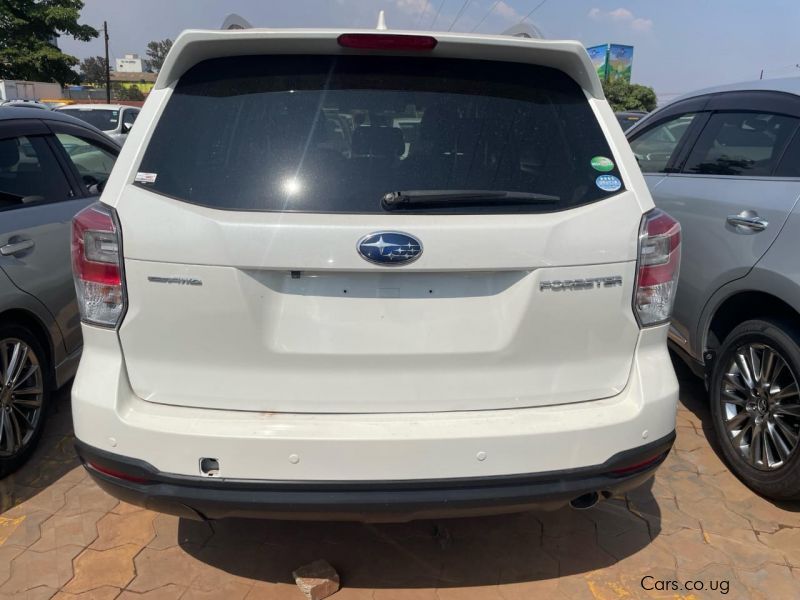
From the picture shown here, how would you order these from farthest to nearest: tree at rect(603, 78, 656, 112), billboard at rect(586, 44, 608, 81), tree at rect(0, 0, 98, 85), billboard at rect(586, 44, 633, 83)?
billboard at rect(586, 44, 633, 83) → billboard at rect(586, 44, 608, 81) → tree at rect(603, 78, 656, 112) → tree at rect(0, 0, 98, 85)

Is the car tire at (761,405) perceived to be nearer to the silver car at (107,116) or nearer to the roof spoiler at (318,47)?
the roof spoiler at (318,47)

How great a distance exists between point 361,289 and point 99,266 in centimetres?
80

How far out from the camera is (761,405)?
303 cm

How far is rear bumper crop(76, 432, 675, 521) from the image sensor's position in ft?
6.23

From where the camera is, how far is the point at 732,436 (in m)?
3.22

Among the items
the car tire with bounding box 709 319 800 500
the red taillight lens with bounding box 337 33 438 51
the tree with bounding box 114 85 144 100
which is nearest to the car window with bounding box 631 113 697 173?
the car tire with bounding box 709 319 800 500

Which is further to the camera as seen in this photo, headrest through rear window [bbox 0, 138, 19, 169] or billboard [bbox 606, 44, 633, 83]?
billboard [bbox 606, 44, 633, 83]

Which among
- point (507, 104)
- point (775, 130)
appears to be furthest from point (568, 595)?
point (775, 130)

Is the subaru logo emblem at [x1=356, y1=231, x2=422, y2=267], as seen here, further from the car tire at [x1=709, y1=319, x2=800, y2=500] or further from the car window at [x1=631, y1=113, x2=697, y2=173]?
the car window at [x1=631, y1=113, x2=697, y2=173]

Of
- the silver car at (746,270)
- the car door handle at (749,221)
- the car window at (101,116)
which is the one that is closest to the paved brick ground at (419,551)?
the silver car at (746,270)

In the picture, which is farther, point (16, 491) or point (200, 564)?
point (16, 491)

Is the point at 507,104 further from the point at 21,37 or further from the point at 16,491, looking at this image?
the point at 21,37

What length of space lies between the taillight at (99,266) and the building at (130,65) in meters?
126

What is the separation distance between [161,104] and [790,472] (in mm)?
2935
